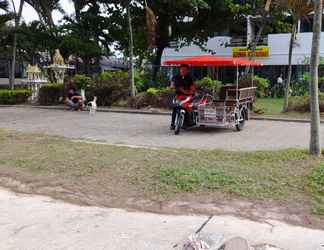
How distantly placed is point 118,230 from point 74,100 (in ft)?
45.3

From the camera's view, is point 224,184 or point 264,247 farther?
point 224,184

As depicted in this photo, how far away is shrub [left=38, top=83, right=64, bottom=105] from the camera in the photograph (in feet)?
64.0

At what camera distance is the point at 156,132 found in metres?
11.0

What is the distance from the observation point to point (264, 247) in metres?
3.80

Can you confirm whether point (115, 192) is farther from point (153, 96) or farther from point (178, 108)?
point (153, 96)

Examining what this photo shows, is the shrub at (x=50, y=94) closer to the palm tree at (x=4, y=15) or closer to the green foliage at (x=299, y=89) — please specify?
the palm tree at (x=4, y=15)

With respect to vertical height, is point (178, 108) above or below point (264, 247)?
above

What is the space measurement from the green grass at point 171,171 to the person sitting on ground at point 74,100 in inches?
359

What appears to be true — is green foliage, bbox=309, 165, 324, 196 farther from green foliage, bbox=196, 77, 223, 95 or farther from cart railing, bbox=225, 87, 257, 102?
green foliage, bbox=196, 77, 223, 95

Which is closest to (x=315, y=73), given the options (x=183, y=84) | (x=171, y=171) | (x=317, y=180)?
(x=317, y=180)

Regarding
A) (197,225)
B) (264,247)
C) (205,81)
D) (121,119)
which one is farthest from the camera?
(205,81)

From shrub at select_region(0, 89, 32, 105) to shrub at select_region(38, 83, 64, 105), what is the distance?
1672 millimetres

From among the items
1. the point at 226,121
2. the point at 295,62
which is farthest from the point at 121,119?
the point at 295,62

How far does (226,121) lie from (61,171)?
5.51 m
